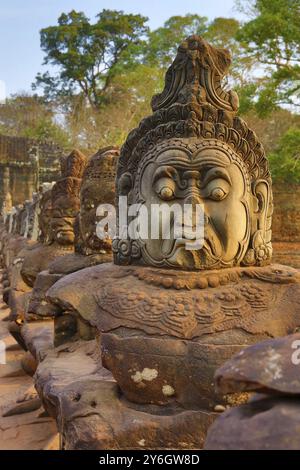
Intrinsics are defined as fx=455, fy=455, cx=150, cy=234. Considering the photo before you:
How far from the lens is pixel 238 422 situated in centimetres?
92

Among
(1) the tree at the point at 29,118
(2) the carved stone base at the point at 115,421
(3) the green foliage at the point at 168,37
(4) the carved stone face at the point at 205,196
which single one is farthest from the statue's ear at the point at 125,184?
(1) the tree at the point at 29,118

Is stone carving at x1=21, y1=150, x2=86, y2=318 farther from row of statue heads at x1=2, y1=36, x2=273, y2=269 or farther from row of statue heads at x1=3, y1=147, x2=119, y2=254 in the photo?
row of statue heads at x1=2, y1=36, x2=273, y2=269

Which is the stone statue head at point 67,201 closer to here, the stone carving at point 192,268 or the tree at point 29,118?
the stone carving at point 192,268

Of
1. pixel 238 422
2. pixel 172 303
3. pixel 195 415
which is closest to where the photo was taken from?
pixel 238 422

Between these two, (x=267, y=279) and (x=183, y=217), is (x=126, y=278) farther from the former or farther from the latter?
(x=267, y=279)

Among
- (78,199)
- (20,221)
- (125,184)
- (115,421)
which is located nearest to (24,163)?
(20,221)

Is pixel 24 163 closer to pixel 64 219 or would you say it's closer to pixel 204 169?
pixel 64 219

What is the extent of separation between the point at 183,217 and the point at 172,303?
418mm

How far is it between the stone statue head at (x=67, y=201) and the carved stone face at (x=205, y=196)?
8.30ft

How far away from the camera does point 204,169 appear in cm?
224

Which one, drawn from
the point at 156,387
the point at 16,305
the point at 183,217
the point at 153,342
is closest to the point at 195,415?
the point at 156,387

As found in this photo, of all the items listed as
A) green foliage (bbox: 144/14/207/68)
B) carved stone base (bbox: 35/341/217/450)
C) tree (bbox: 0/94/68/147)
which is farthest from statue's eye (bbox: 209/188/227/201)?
tree (bbox: 0/94/68/147)

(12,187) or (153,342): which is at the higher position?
(12,187)

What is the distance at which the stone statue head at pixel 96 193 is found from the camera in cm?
362
